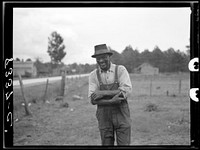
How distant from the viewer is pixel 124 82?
212 cm

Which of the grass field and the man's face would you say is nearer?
the man's face

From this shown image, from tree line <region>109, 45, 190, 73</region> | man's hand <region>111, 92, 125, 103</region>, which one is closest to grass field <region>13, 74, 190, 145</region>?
tree line <region>109, 45, 190, 73</region>

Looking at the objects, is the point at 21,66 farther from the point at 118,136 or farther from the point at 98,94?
the point at 118,136

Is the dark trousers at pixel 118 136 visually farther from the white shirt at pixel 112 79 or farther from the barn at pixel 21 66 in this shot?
the barn at pixel 21 66

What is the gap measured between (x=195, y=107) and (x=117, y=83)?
79 centimetres

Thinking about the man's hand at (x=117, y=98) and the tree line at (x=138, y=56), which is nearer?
the man's hand at (x=117, y=98)

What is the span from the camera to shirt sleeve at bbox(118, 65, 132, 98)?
6.84 ft

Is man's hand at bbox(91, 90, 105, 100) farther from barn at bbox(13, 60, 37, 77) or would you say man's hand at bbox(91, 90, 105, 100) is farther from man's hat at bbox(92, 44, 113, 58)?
barn at bbox(13, 60, 37, 77)

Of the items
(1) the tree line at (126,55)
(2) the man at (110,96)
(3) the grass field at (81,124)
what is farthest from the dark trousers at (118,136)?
(1) the tree line at (126,55)

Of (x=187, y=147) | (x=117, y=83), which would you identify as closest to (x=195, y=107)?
(x=187, y=147)

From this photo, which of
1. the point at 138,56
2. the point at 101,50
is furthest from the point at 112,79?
the point at 138,56

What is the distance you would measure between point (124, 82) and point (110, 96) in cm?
21

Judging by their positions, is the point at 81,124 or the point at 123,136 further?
the point at 81,124

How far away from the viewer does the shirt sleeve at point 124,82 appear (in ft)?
6.84
